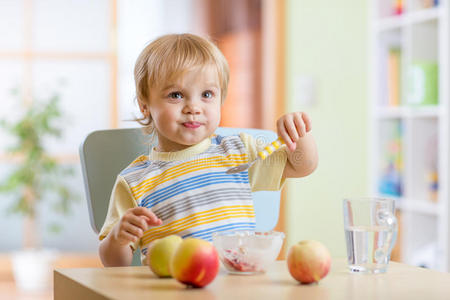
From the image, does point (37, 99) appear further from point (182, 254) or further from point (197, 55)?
point (182, 254)

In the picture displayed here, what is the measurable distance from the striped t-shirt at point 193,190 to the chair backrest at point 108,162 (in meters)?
0.15

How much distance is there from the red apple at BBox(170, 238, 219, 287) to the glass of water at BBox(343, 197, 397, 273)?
23 cm

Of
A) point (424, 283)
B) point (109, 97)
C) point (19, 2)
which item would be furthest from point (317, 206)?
point (424, 283)

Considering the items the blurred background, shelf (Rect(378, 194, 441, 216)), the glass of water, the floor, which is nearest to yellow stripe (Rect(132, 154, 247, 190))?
the glass of water

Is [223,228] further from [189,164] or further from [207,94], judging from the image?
[207,94]

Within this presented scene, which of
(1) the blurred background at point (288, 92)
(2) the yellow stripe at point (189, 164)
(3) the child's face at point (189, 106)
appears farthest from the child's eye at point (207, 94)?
(1) the blurred background at point (288, 92)

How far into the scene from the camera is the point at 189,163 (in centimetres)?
130

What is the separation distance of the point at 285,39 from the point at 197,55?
2.46 m

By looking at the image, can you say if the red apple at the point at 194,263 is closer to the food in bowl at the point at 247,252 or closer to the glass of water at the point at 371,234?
the food in bowl at the point at 247,252

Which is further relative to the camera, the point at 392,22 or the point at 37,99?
the point at 37,99

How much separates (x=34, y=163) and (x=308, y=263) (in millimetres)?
3275

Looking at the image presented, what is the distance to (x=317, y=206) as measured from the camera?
141 inches

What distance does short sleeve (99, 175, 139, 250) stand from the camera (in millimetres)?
1236

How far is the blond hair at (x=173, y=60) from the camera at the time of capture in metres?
1.29
